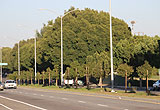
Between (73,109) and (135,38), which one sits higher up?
(135,38)

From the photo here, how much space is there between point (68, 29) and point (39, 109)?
5617 centimetres

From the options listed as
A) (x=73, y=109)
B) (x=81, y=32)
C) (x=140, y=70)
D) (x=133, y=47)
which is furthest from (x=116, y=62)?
(x=73, y=109)

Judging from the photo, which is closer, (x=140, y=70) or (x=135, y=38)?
(x=140, y=70)

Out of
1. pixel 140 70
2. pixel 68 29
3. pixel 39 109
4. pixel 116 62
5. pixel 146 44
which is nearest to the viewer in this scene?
pixel 39 109

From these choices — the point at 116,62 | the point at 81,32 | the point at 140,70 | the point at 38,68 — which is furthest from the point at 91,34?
the point at 140,70

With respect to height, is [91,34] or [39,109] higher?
[91,34]

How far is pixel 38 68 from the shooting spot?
97438 millimetres

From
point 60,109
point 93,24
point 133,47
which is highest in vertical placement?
point 93,24

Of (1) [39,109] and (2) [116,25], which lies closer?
(1) [39,109]

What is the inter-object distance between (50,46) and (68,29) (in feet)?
17.9

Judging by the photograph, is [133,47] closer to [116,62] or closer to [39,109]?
[116,62]

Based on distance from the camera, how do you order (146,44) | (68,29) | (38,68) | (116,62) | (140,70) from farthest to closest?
(38,68) → (68,29) → (116,62) → (146,44) → (140,70)

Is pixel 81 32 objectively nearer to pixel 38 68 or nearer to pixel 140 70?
pixel 38 68

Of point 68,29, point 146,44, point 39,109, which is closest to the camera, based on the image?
point 39,109
